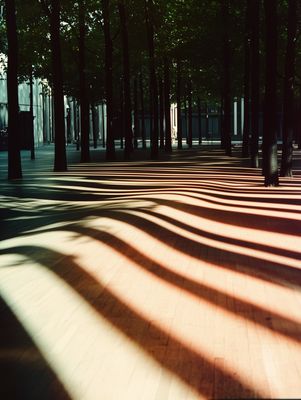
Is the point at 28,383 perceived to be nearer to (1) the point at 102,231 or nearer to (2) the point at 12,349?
(2) the point at 12,349

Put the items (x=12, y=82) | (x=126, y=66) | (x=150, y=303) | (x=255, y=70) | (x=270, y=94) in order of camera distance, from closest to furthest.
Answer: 1. (x=150, y=303)
2. (x=270, y=94)
3. (x=12, y=82)
4. (x=255, y=70)
5. (x=126, y=66)

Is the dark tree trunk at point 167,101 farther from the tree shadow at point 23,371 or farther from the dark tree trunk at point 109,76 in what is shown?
the tree shadow at point 23,371

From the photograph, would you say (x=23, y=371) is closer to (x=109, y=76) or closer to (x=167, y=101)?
(x=109, y=76)

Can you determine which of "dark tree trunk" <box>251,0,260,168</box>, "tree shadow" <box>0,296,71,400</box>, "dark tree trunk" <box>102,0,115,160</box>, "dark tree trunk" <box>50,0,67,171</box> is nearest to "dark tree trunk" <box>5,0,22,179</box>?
"dark tree trunk" <box>50,0,67,171</box>

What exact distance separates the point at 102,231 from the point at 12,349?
19.8 ft

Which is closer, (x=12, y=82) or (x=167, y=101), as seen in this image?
(x=12, y=82)

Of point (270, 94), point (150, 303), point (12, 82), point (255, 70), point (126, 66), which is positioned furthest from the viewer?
point (126, 66)

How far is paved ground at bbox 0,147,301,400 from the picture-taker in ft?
15.9

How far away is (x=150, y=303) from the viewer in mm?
7027

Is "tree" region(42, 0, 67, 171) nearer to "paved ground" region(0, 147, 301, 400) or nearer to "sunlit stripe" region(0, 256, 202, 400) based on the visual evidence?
"paved ground" region(0, 147, 301, 400)

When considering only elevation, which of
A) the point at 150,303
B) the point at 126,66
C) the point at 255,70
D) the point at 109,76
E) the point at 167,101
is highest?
the point at 126,66

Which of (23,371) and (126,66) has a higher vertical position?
(126,66)

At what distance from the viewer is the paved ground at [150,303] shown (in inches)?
191

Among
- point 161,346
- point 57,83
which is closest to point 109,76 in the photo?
point 57,83
